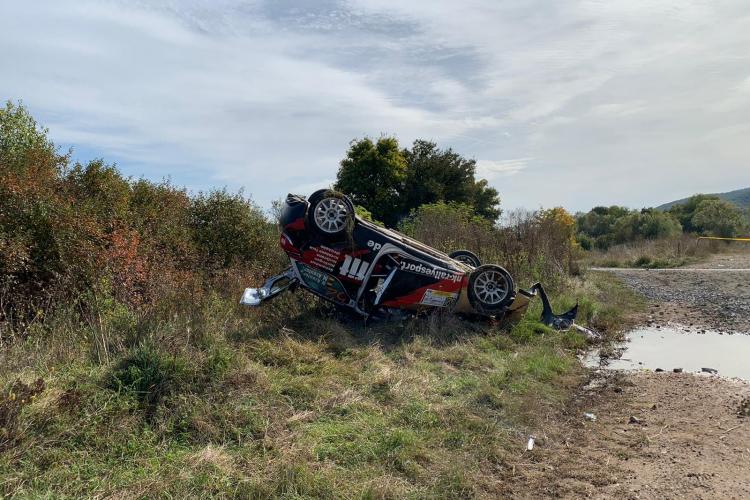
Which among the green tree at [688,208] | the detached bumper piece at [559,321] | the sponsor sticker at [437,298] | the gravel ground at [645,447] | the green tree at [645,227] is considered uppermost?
the green tree at [688,208]

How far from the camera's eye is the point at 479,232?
14.4m

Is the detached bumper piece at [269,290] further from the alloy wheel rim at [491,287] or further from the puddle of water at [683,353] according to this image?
the puddle of water at [683,353]

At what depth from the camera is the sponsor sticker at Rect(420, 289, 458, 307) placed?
8711 mm

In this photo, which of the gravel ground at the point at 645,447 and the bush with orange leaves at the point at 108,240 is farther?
the bush with orange leaves at the point at 108,240

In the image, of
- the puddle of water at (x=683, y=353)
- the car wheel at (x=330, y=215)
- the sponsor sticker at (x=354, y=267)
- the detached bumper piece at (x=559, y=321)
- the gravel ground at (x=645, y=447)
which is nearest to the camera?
the gravel ground at (x=645, y=447)

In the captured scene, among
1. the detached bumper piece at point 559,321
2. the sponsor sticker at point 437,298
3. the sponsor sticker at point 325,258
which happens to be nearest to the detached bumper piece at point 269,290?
the sponsor sticker at point 325,258

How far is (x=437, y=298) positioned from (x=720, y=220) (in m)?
44.6

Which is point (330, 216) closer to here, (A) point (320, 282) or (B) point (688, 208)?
(A) point (320, 282)

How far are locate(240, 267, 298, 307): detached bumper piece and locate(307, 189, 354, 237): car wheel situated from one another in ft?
3.17

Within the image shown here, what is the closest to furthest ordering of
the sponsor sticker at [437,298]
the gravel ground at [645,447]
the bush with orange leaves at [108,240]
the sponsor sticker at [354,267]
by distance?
the gravel ground at [645,447], the bush with orange leaves at [108,240], the sponsor sticker at [354,267], the sponsor sticker at [437,298]

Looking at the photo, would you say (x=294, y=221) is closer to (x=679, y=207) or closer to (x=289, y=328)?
(x=289, y=328)

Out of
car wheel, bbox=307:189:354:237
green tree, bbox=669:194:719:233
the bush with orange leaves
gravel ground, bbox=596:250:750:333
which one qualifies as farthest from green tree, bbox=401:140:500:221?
green tree, bbox=669:194:719:233

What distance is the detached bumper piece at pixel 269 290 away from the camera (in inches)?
312

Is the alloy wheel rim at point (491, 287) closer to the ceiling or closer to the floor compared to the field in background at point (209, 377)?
closer to the ceiling
